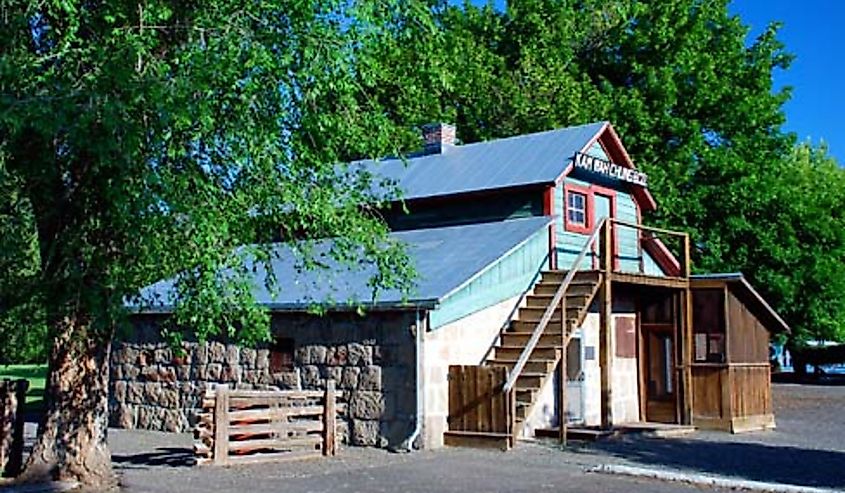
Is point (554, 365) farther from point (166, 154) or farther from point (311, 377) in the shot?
point (166, 154)

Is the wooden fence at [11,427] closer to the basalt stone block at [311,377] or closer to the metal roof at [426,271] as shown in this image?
the metal roof at [426,271]

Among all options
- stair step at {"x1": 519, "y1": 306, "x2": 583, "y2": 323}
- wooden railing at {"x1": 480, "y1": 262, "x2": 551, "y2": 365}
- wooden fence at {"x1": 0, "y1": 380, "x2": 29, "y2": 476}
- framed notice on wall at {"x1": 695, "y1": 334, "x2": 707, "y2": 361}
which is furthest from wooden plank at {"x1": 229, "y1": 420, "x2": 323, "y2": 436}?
framed notice on wall at {"x1": 695, "y1": 334, "x2": 707, "y2": 361}

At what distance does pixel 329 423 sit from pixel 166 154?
268 inches

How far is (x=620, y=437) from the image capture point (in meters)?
19.0

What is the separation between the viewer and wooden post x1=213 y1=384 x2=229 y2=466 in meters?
14.5

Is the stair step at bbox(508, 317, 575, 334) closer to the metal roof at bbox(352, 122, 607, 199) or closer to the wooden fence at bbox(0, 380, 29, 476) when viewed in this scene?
the metal roof at bbox(352, 122, 607, 199)

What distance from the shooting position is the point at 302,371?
18.3 metres

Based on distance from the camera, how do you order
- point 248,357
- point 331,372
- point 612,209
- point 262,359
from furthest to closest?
point 612,209
point 248,357
point 262,359
point 331,372

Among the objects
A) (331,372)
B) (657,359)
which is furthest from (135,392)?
(657,359)

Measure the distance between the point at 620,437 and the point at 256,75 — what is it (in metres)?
11.8

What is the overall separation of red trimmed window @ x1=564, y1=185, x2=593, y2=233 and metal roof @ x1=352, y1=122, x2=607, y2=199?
0.81 m

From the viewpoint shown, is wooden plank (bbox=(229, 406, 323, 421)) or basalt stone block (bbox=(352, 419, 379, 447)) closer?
wooden plank (bbox=(229, 406, 323, 421))

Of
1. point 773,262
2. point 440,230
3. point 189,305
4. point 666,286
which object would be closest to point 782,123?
point 773,262

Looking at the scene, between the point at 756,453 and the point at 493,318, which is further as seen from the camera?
the point at 493,318
